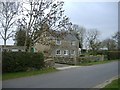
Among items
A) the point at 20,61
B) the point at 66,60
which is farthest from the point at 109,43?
the point at 20,61

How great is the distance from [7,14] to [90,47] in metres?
61.4

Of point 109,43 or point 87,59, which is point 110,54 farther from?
point 109,43

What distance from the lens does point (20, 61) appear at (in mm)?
28297

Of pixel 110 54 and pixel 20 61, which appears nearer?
pixel 20 61

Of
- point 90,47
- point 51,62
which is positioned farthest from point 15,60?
point 90,47

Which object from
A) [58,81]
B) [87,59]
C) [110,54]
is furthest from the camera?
[110,54]

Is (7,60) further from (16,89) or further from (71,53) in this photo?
(71,53)

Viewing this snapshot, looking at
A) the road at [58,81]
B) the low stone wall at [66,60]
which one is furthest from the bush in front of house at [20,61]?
the low stone wall at [66,60]

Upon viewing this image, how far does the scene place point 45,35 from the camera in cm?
3631

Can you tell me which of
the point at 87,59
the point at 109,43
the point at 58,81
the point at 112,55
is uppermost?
the point at 109,43

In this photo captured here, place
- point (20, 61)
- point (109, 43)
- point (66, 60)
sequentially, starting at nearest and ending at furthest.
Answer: point (20, 61) < point (66, 60) < point (109, 43)

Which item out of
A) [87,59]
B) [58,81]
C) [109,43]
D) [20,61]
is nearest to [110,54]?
[87,59]

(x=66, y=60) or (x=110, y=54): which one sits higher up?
(x=110, y=54)

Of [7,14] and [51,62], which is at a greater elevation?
[7,14]
